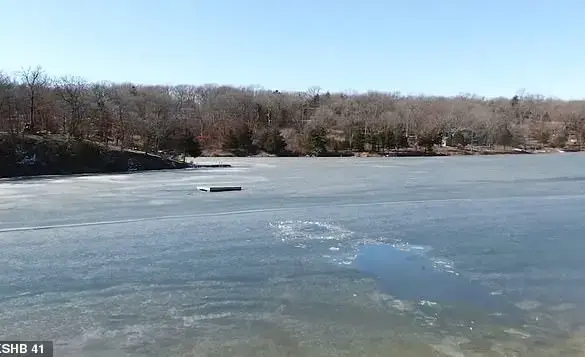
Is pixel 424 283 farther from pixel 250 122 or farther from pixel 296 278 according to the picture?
pixel 250 122

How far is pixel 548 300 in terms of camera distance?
26.9 ft

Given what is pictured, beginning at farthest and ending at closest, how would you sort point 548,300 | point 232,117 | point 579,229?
point 232,117
point 579,229
point 548,300

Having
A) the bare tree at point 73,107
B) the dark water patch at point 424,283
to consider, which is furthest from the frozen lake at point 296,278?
the bare tree at point 73,107

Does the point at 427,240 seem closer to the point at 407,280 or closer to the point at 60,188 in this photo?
the point at 407,280

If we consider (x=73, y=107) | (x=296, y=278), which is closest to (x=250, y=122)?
(x=73, y=107)

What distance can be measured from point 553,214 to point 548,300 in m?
9.35

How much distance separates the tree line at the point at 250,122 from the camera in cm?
5094

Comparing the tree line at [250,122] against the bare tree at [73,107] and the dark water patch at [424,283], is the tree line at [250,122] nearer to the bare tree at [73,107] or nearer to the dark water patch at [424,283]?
the bare tree at [73,107]

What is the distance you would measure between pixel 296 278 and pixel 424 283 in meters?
2.16

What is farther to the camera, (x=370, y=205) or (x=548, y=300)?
(x=370, y=205)

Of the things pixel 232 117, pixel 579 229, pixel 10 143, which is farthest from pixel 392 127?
pixel 579 229

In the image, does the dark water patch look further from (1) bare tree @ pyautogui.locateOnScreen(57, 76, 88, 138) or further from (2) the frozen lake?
(1) bare tree @ pyautogui.locateOnScreen(57, 76, 88, 138)

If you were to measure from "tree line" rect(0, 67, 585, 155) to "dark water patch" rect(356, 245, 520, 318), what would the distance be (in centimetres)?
3691

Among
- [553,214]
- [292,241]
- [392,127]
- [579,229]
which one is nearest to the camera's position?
[292,241]
